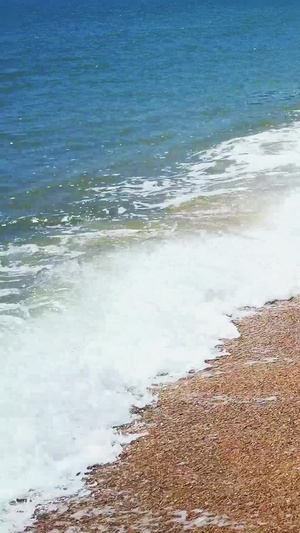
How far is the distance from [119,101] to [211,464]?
75.9 ft

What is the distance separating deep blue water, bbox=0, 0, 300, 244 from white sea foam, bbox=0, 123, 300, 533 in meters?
3.70

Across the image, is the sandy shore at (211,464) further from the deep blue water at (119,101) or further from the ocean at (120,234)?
the deep blue water at (119,101)

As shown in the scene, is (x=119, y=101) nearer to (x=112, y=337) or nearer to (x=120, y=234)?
(x=120, y=234)

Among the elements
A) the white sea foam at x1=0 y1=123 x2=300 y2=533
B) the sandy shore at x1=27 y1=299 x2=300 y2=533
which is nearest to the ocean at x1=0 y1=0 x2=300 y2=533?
the white sea foam at x1=0 y1=123 x2=300 y2=533

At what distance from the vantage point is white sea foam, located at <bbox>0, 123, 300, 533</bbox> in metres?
9.42

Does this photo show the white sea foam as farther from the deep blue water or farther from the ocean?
the deep blue water

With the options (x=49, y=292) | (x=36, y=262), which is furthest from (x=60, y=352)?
(x=36, y=262)

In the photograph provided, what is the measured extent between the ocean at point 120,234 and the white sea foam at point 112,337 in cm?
3

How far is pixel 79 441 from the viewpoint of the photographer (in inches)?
376

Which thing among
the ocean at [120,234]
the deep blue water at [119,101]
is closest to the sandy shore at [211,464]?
the ocean at [120,234]

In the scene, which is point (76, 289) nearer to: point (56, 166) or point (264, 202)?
point (264, 202)

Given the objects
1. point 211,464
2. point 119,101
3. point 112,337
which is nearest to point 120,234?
point 112,337

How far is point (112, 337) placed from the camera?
1203cm

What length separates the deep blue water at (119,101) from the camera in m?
20.3
